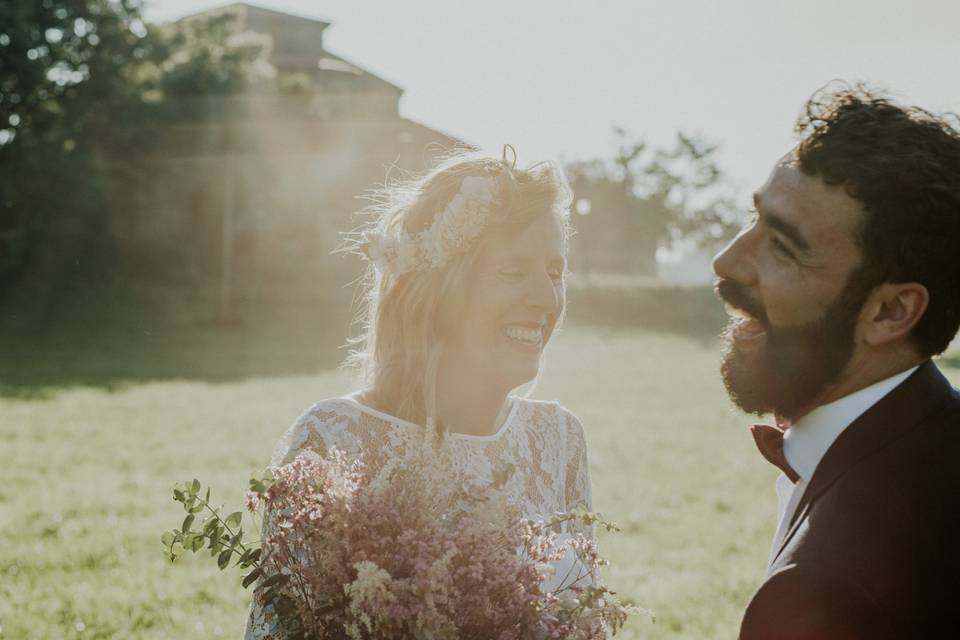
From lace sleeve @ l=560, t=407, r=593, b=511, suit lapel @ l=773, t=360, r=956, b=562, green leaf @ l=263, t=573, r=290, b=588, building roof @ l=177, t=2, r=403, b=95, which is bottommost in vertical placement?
lace sleeve @ l=560, t=407, r=593, b=511

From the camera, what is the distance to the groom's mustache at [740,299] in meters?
2.99

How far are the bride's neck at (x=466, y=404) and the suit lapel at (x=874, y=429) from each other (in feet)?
5.51

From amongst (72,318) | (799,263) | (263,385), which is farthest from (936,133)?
(72,318)

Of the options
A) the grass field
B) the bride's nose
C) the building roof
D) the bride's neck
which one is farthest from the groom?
the building roof

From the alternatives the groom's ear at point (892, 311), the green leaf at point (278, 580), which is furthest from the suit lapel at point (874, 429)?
the green leaf at point (278, 580)

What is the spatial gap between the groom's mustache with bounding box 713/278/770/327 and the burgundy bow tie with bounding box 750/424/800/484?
1.21ft

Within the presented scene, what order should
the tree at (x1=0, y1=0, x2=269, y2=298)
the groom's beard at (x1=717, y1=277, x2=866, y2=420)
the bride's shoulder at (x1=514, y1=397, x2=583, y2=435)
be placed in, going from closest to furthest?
the groom's beard at (x1=717, y1=277, x2=866, y2=420)
the bride's shoulder at (x1=514, y1=397, x2=583, y2=435)
the tree at (x1=0, y1=0, x2=269, y2=298)

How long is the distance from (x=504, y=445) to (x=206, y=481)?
298 inches

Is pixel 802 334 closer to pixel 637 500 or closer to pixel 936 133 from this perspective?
pixel 936 133

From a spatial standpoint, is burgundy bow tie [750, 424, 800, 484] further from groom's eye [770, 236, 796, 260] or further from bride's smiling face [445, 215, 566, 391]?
bride's smiling face [445, 215, 566, 391]

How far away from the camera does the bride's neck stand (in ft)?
12.7

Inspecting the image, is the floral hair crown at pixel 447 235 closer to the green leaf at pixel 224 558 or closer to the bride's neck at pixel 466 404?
the bride's neck at pixel 466 404

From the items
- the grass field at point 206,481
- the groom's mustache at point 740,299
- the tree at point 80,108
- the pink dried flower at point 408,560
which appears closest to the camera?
the pink dried flower at point 408,560

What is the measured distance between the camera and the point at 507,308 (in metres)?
3.72
